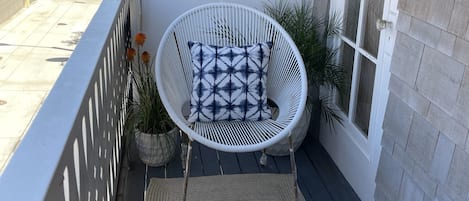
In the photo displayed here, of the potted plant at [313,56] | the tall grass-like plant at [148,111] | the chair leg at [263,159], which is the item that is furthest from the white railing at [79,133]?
the potted plant at [313,56]

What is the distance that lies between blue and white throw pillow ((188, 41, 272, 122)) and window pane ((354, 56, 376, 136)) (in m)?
0.48

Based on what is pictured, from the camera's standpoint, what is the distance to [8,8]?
21.7ft

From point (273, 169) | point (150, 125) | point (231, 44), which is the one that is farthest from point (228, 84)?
point (273, 169)

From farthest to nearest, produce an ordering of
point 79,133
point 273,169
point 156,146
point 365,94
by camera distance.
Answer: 1. point 273,169
2. point 156,146
3. point 365,94
4. point 79,133

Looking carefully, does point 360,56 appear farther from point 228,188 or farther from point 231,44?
point 228,188

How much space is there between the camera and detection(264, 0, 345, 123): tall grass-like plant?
2.70 metres

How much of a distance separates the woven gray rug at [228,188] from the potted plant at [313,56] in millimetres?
300

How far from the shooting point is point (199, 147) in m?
3.02

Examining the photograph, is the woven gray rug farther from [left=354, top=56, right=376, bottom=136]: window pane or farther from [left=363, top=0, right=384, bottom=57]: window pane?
[left=363, top=0, right=384, bottom=57]: window pane

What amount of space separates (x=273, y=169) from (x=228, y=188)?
1.11ft

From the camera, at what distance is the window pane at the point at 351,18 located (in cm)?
254

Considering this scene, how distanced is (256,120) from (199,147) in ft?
2.46

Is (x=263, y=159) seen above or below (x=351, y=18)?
below

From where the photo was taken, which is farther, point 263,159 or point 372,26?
point 263,159
